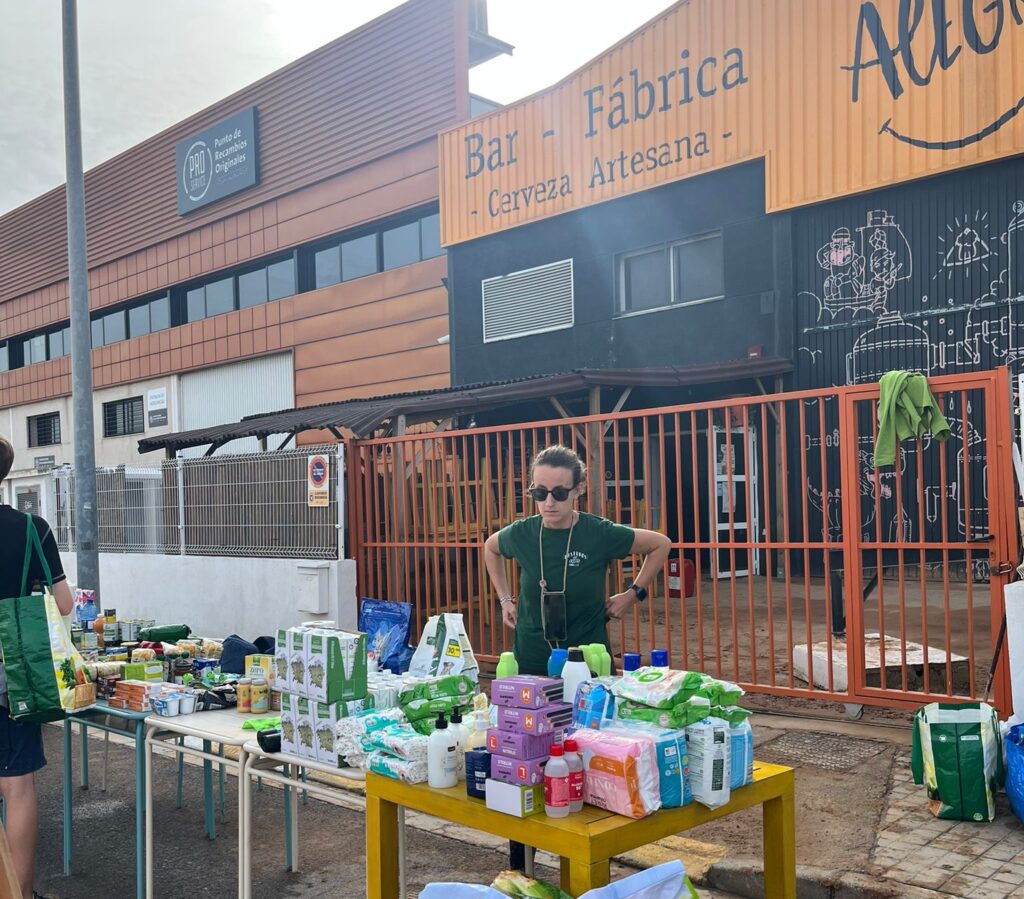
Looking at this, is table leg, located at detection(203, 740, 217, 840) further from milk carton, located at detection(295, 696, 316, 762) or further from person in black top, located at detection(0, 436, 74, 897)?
milk carton, located at detection(295, 696, 316, 762)

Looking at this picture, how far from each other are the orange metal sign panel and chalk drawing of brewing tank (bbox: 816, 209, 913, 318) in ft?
2.01

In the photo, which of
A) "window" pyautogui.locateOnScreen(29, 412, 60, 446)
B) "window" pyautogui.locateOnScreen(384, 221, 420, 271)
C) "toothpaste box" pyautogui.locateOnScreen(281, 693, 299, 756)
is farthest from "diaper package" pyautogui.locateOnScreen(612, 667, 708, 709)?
"window" pyautogui.locateOnScreen(29, 412, 60, 446)

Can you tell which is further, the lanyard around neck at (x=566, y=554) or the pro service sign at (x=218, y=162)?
the pro service sign at (x=218, y=162)

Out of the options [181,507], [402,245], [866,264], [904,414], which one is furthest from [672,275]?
[904,414]

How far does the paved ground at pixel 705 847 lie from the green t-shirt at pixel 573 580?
1039mm

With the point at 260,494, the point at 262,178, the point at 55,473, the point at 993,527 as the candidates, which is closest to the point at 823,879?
the point at 993,527

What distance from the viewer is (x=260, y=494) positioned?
1080cm

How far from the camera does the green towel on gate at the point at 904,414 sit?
239 inches

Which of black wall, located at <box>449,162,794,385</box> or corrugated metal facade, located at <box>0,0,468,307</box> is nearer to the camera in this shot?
Result: black wall, located at <box>449,162,794,385</box>

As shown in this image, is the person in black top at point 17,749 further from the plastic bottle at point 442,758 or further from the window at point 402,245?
the window at point 402,245

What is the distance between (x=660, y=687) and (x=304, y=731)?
148cm

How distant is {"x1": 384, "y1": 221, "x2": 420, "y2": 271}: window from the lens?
20391 millimetres

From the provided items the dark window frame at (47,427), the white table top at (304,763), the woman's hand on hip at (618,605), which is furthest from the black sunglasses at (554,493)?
the dark window frame at (47,427)

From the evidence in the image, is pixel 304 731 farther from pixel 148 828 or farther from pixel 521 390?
pixel 521 390
